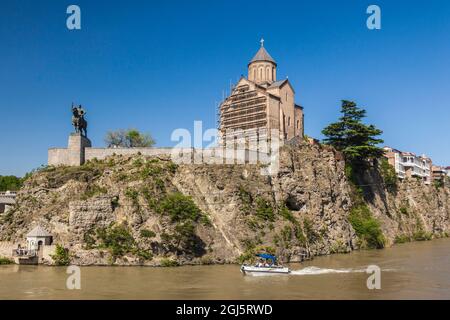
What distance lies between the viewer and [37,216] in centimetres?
4966

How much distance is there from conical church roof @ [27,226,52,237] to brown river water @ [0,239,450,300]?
10.5 feet

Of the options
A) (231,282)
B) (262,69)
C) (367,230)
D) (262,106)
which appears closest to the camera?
(231,282)

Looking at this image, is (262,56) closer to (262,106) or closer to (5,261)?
(262,106)

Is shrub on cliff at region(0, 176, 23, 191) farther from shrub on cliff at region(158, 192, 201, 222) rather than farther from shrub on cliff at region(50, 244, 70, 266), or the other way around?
shrub on cliff at region(158, 192, 201, 222)

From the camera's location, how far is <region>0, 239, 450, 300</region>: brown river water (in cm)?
3067

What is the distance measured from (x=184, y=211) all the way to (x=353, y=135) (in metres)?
33.5

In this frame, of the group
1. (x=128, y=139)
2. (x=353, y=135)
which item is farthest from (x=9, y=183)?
(x=353, y=135)

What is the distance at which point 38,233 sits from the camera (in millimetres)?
46219

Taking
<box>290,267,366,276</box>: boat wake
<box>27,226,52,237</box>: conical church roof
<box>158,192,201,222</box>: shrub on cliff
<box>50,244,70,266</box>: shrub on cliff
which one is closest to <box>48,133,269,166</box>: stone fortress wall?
<box>158,192,201,222</box>: shrub on cliff

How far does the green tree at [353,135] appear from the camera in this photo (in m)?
70.2

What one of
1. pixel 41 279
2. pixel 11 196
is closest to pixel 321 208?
pixel 41 279

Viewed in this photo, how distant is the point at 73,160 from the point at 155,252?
17768 millimetres
